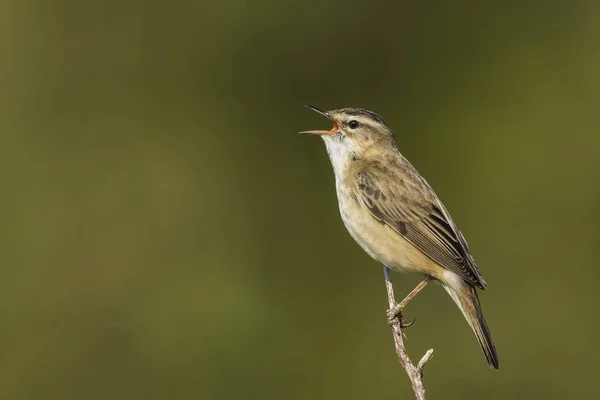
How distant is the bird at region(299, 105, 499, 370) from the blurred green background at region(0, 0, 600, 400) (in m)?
2.52

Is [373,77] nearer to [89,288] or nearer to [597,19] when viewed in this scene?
[597,19]

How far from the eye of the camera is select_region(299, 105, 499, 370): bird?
605 cm

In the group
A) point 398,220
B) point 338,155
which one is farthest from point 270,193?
point 398,220

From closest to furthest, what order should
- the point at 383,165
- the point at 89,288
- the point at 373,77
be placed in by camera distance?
1. the point at 383,165
2. the point at 89,288
3. the point at 373,77

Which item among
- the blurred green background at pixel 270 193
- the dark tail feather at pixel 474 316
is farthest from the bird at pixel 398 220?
the blurred green background at pixel 270 193

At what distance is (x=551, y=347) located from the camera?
906 cm

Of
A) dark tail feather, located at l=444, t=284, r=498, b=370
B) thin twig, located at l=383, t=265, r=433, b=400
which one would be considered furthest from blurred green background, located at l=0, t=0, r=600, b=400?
thin twig, located at l=383, t=265, r=433, b=400

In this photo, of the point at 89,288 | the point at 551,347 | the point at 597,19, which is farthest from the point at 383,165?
the point at 597,19

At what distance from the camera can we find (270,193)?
32.6ft

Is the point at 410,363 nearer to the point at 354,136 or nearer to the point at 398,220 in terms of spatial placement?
the point at 398,220

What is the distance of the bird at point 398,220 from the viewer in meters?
6.05

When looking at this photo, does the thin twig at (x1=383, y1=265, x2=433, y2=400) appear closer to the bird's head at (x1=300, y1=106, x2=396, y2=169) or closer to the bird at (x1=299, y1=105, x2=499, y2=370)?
the bird at (x1=299, y1=105, x2=499, y2=370)

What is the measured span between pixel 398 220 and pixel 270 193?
3.84 metres

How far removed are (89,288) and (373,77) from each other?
3.93 m
